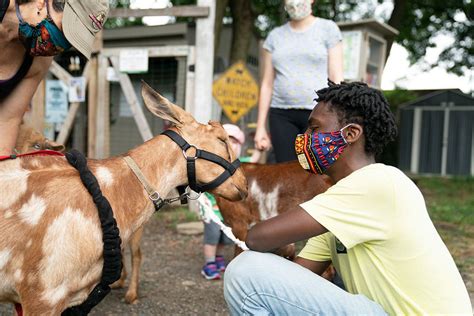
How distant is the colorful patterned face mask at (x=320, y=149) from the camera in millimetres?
2516

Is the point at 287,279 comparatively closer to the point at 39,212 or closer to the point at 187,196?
the point at 187,196

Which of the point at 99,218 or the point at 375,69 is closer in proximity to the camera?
the point at 99,218

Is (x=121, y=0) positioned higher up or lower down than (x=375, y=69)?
higher up

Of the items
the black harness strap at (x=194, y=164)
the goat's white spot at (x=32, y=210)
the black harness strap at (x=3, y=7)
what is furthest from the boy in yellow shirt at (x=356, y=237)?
the black harness strap at (x=3, y=7)

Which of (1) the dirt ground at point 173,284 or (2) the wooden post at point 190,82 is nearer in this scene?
(1) the dirt ground at point 173,284

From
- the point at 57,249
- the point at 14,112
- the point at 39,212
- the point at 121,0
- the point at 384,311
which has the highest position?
the point at 121,0

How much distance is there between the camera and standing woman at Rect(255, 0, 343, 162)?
438 cm

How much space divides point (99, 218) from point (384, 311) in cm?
135

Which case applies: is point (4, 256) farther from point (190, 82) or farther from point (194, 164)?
point (190, 82)

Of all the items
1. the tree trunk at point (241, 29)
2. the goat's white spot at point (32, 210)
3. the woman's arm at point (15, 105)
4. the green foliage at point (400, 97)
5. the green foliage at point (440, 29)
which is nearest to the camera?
the goat's white spot at point (32, 210)

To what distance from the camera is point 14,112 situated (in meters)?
2.95

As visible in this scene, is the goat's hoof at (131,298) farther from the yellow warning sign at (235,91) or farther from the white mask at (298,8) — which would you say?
the yellow warning sign at (235,91)

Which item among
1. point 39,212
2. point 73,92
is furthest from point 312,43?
point 73,92

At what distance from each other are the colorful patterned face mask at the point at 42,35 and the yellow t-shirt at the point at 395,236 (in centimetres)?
144
